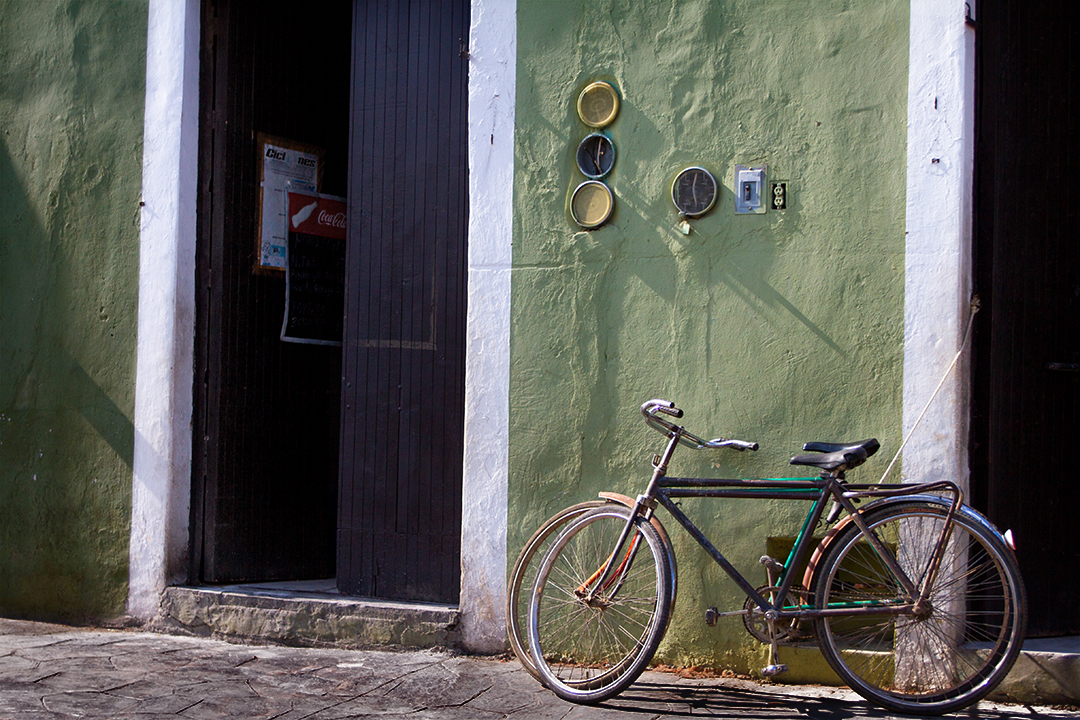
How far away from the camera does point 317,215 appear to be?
605 centimetres

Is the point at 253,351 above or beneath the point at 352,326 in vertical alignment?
beneath

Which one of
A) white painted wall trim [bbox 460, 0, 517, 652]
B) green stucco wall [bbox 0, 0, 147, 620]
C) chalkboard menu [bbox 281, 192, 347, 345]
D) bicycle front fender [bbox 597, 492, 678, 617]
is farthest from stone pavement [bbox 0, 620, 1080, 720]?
chalkboard menu [bbox 281, 192, 347, 345]

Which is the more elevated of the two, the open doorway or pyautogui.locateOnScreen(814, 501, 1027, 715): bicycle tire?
the open doorway

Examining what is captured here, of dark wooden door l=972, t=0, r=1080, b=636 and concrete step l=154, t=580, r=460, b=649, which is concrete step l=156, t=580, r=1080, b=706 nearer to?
concrete step l=154, t=580, r=460, b=649

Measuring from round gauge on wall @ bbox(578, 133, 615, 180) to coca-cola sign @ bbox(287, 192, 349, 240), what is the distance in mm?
1809

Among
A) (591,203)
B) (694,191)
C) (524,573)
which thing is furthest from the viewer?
(591,203)

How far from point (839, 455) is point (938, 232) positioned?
107cm

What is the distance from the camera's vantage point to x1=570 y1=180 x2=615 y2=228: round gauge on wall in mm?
4566

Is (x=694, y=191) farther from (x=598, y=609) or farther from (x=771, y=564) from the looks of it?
(x=598, y=609)

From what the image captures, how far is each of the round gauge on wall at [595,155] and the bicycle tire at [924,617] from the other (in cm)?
199

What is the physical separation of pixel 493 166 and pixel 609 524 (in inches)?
71.1

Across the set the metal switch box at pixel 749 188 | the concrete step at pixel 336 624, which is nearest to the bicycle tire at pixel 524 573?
the concrete step at pixel 336 624

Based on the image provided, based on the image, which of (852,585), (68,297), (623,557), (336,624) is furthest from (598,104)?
(68,297)

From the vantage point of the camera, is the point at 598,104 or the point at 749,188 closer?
the point at 749,188
